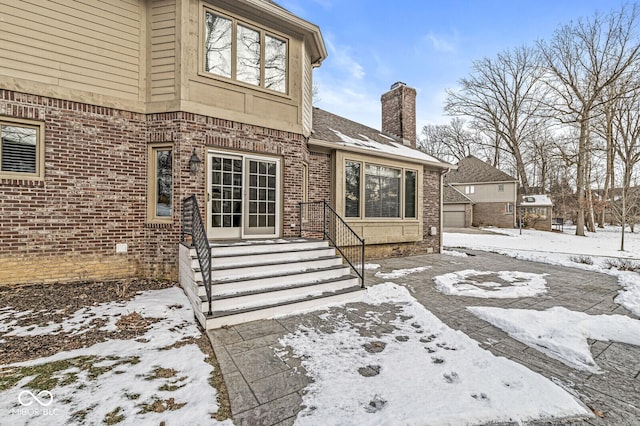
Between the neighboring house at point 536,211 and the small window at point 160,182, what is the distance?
2632 centimetres

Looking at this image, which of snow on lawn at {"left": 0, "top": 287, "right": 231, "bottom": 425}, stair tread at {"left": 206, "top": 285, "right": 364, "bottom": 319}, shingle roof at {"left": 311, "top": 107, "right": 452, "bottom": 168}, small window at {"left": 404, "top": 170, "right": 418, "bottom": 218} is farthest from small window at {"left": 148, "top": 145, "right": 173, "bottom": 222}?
small window at {"left": 404, "top": 170, "right": 418, "bottom": 218}

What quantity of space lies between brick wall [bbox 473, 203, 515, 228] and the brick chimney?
18.7 meters

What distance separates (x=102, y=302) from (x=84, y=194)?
224cm

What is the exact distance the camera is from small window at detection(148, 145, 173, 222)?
5777 mm

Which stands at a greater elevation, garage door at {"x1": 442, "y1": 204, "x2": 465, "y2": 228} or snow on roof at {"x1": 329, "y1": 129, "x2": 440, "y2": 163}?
snow on roof at {"x1": 329, "y1": 129, "x2": 440, "y2": 163}

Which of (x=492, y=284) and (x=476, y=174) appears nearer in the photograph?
(x=492, y=284)

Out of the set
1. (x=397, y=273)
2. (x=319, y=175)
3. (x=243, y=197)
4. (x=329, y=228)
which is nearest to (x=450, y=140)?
(x=319, y=175)

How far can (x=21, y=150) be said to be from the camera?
195 inches

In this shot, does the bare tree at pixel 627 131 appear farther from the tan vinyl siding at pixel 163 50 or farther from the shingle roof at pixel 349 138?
the tan vinyl siding at pixel 163 50

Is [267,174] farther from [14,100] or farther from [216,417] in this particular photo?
[216,417]

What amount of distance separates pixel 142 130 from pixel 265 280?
4.09 m

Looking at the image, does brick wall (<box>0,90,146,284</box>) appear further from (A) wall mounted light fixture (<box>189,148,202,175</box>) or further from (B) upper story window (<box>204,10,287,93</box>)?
(B) upper story window (<box>204,10,287,93</box>)

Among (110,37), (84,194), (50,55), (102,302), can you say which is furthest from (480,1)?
(102,302)

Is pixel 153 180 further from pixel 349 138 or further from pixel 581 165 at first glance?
pixel 581 165
